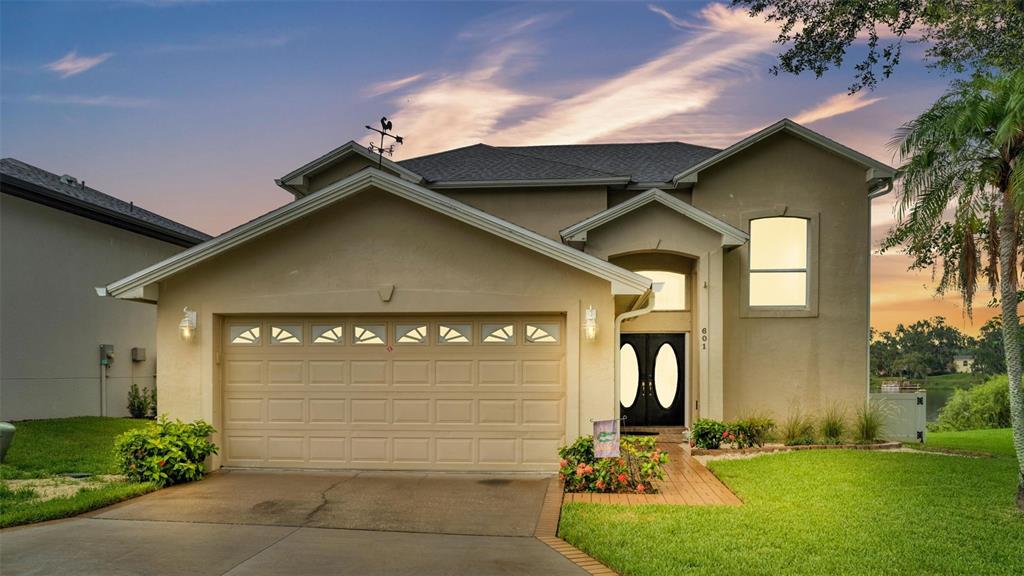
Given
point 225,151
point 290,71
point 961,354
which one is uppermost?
point 290,71

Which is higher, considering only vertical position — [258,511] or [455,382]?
[455,382]

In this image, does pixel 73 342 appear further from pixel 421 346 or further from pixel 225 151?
pixel 421 346

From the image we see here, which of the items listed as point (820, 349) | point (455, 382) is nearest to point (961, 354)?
point (820, 349)

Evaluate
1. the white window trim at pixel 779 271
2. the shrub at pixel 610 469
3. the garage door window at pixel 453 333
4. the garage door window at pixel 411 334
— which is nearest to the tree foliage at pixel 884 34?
the white window trim at pixel 779 271

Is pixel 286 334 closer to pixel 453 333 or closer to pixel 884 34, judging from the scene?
pixel 453 333

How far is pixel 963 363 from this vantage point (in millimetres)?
59250

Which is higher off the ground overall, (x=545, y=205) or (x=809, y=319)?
(x=545, y=205)

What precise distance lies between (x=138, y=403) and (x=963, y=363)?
64.2 meters

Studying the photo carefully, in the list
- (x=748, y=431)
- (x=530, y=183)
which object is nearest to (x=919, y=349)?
(x=748, y=431)

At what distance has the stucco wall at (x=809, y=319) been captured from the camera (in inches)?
555

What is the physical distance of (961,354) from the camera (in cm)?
5891

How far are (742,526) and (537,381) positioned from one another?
12.0 feet

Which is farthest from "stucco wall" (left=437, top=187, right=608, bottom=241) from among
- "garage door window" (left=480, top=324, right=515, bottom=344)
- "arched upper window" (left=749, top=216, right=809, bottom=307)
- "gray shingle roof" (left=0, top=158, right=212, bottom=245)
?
"gray shingle roof" (left=0, top=158, right=212, bottom=245)

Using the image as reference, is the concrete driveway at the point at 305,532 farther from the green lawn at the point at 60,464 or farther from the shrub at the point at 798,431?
the shrub at the point at 798,431
